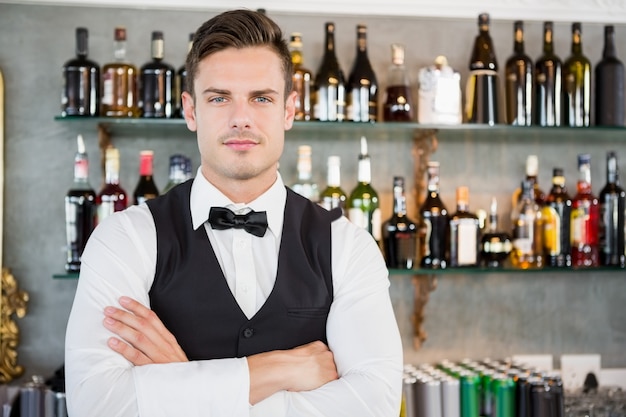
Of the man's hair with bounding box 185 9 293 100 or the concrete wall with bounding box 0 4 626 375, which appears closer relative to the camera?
the man's hair with bounding box 185 9 293 100

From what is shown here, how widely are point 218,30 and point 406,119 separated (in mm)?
1194

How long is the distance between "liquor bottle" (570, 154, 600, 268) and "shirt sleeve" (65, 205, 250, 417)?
1.60 metres

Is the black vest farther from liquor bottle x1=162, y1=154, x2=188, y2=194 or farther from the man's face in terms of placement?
liquor bottle x1=162, y1=154, x2=188, y2=194

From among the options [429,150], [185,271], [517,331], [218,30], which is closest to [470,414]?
[517,331]

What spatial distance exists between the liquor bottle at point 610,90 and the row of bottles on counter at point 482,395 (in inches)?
34.6

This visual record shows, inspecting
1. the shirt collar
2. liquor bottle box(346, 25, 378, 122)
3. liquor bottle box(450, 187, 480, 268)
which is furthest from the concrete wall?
the shirt collar

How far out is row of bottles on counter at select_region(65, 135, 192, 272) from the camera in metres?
2.52

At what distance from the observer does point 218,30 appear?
1.59 metres

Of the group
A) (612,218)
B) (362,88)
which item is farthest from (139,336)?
(612,218)

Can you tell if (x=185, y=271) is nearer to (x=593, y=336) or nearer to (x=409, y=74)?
(x=409, y=74)

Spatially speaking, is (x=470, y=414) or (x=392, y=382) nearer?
(x=392, y=382)

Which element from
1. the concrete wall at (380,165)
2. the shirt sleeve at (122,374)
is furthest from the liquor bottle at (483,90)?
the shirt sleeve at (122,374)

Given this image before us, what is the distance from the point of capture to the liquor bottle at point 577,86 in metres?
2.72

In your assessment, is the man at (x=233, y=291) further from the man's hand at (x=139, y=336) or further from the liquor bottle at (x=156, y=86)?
the liquor bottle at (x=156, y=86)
